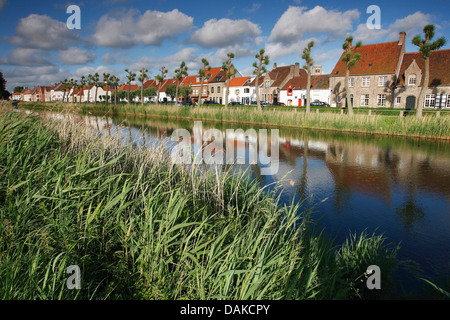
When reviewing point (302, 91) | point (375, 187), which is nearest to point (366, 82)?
point (302, 91)

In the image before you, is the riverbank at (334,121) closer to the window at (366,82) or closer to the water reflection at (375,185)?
the water reflection at (375,185)

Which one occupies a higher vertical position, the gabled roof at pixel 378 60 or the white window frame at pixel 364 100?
the gabled roof at pixel 378 60

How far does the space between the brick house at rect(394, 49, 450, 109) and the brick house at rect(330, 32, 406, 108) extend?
3.21ft

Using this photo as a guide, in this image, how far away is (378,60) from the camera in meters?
41.2

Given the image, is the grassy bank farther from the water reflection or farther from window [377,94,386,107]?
window [377,94,386,107]

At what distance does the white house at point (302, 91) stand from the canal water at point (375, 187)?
3251cm

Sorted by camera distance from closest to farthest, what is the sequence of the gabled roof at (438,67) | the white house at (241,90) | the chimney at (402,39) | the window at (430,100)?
1. the gabled roof at (438,67)
2. the window at (430,100)
3. the chimney at (402,39)
4. the white house at (241,90)

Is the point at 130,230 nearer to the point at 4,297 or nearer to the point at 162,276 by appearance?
the point at 162,276

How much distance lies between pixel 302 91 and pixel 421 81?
18.4 meters

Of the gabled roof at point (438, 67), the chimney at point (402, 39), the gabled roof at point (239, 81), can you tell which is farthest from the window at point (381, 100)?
the gabled roof at point (239, 81)

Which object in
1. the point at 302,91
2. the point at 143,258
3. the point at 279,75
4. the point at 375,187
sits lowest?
the point at 375,187

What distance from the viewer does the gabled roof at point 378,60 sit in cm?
3988

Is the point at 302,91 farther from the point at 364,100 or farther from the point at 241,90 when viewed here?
the point at 241,90
